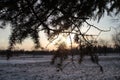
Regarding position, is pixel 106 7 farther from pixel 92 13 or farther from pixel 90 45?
pixel 90 45

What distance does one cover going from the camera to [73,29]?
228 centimetres

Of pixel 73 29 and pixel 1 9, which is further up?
pixel 1 9

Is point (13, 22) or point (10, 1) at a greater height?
point (10, 1)

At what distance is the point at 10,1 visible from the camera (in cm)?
185

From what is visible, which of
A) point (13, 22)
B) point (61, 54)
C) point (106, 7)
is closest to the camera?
point (13, 22)

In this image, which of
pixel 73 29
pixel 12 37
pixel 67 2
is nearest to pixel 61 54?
pixel 73 29

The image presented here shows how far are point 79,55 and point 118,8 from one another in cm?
87

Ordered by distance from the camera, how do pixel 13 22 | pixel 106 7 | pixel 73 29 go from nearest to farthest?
pixel 13 22
pixel 73 29
pixel 106 7

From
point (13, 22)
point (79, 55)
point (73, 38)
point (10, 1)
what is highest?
point (10, 1)

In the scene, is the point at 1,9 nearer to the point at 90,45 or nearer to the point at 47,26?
the point at 47,26

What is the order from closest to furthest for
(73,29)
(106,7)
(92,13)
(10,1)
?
(10,1)
(73,29)
(92,13)
(106,7)

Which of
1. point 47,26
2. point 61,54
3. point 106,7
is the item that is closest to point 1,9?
point 47,26

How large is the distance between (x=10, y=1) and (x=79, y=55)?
993 mm

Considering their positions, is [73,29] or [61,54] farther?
[61,54]
